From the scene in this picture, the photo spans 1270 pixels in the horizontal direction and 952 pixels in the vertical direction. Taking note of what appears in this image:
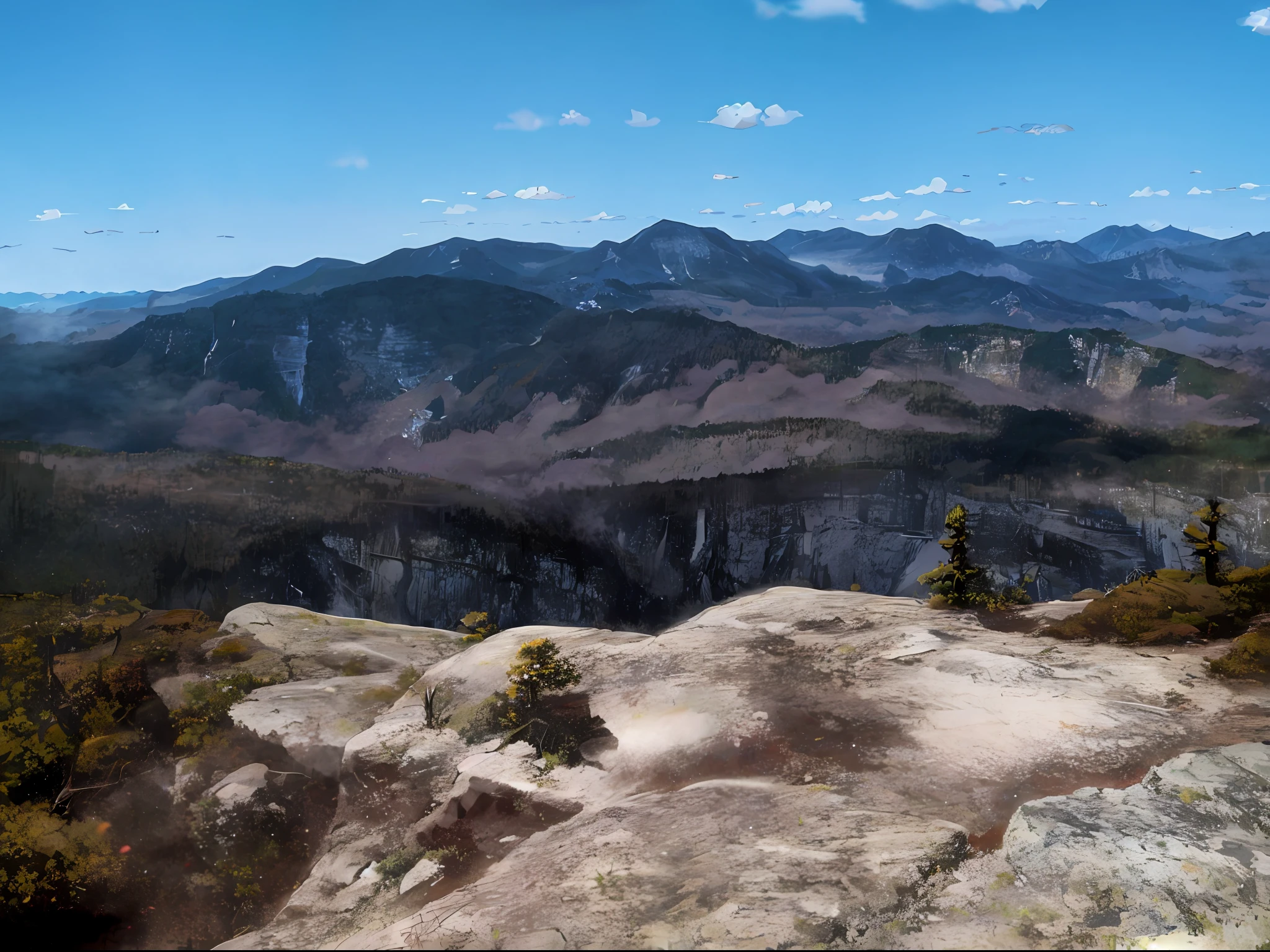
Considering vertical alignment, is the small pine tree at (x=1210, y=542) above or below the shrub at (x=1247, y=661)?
above

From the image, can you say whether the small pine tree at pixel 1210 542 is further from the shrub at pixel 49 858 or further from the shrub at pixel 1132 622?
the shrub at pixel 49 858

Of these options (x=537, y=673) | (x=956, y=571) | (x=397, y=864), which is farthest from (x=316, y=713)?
(x=956, y=571)

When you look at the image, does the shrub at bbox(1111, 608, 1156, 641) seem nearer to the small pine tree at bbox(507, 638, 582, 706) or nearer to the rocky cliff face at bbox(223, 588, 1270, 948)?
the rocky cliff face at bbox(223, 588, 1270, 948)

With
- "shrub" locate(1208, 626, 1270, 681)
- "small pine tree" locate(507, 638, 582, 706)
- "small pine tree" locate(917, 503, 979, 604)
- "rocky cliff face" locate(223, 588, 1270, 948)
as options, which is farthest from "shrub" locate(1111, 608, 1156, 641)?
"small pine tree" locate(507, 638, 582, 706)

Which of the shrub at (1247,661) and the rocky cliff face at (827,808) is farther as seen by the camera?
the shrub at (1247,661)

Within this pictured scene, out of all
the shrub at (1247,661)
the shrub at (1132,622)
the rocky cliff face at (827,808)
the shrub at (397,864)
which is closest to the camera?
the rocky cliff face at (827,808)

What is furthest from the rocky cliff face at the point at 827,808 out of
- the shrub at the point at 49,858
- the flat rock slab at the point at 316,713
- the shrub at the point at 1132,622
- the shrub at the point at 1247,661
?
the shrub at the point at 49,858
